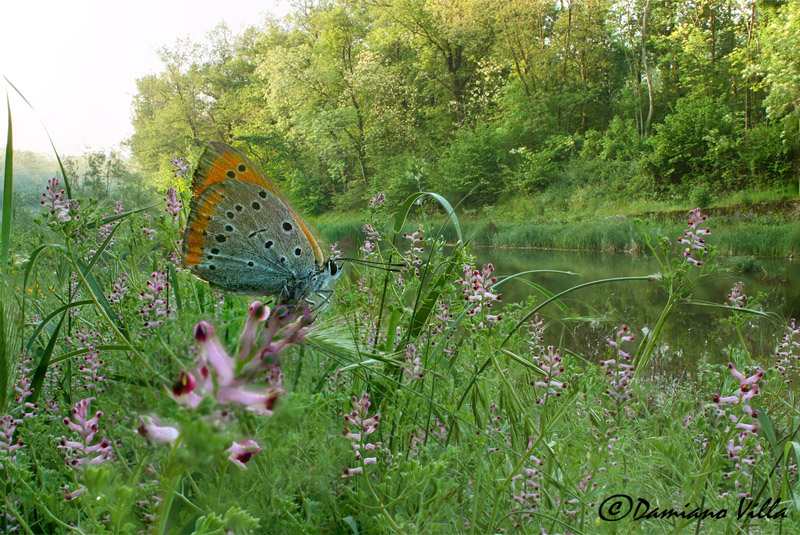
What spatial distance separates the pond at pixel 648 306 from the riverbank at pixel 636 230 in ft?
0.90

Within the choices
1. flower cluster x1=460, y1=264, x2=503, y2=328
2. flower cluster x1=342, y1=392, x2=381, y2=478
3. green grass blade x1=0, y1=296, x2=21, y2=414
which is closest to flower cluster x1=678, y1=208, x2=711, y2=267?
flower cluster x1=460, y1=264, x2=503, y2=328

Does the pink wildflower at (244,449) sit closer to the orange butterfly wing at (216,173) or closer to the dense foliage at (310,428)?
the dense foliage at (310,428)

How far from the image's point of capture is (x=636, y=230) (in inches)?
310

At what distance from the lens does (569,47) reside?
14477 millimetres

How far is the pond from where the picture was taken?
3371 millimetres

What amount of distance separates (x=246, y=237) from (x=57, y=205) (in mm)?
295

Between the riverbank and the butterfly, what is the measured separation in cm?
599

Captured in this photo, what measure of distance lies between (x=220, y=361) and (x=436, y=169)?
41.0ft

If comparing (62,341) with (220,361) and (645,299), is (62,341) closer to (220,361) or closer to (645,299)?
(220,361)

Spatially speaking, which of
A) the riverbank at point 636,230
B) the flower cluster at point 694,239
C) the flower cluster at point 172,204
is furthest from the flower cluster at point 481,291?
the riverbank at point 636,230

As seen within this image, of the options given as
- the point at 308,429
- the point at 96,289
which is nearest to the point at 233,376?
the point at 308,429

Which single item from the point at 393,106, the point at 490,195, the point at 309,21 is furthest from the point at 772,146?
the point at 309,21

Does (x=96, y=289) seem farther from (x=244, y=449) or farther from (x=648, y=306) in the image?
(x=648, y=306)

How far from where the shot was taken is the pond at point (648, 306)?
3371mm
